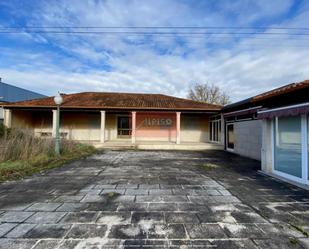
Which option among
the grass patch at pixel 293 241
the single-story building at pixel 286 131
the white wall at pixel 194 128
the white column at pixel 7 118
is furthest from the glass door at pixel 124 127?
the grass patch at pixel 293 241

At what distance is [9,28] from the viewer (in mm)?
10852

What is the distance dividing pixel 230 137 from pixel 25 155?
472 inches

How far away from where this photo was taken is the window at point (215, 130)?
52.9 ft

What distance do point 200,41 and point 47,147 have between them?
32.8ft

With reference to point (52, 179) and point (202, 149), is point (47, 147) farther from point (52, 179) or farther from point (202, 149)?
point (202, 149)

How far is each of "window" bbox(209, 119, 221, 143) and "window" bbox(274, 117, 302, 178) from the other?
9.36 meters

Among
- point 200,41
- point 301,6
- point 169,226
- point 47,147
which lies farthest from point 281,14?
point 47,147

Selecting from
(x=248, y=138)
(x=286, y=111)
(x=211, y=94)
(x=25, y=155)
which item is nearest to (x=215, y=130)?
(x=248, y=138)

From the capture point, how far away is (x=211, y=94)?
31.6 meters

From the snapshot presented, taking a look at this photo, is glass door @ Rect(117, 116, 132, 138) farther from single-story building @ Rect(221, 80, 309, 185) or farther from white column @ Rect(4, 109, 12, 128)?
single-story building @ Rect(221, 80, 309, 185)

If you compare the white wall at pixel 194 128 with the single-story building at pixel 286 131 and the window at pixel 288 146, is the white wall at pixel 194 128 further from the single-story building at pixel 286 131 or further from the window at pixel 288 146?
the window at pixel 288 146

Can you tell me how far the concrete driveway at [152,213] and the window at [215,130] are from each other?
1033cm

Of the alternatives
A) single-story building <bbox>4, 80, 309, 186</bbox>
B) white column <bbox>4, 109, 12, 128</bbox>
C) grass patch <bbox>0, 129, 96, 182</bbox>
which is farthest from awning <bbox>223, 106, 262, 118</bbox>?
white column <bbox>4, 109, 12, 128</bbox>

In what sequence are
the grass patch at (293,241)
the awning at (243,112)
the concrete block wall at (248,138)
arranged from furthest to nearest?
the awning at (243,112) < the concrete block wall at (248,138) < the grass patch at (293,241)
